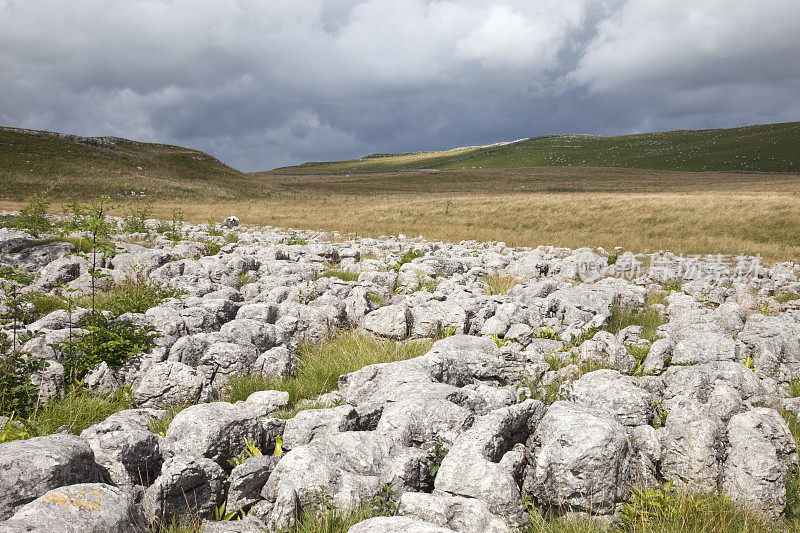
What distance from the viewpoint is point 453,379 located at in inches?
234

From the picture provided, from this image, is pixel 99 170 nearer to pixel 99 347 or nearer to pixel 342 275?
pixel 342 275

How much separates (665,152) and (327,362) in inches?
6650

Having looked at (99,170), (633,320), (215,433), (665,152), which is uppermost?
(665,152)

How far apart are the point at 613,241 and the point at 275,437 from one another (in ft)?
85.2

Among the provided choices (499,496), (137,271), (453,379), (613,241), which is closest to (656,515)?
(499,496)

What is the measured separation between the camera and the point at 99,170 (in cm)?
6209

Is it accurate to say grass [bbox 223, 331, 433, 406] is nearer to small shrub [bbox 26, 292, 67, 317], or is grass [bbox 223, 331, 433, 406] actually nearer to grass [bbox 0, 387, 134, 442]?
grass [bbox 0, 387, 134, 442]

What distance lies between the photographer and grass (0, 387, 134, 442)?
4.93 m

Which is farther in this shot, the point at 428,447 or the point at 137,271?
the point at 137,271

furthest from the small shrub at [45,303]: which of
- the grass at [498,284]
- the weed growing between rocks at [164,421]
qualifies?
the grass at [498,284]

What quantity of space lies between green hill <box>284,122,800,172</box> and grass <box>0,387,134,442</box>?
469 ft

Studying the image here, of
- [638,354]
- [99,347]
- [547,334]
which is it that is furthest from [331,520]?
[638,354]

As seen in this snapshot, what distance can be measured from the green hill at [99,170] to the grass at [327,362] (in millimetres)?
45925

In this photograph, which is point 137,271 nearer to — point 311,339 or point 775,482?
point 311,339
